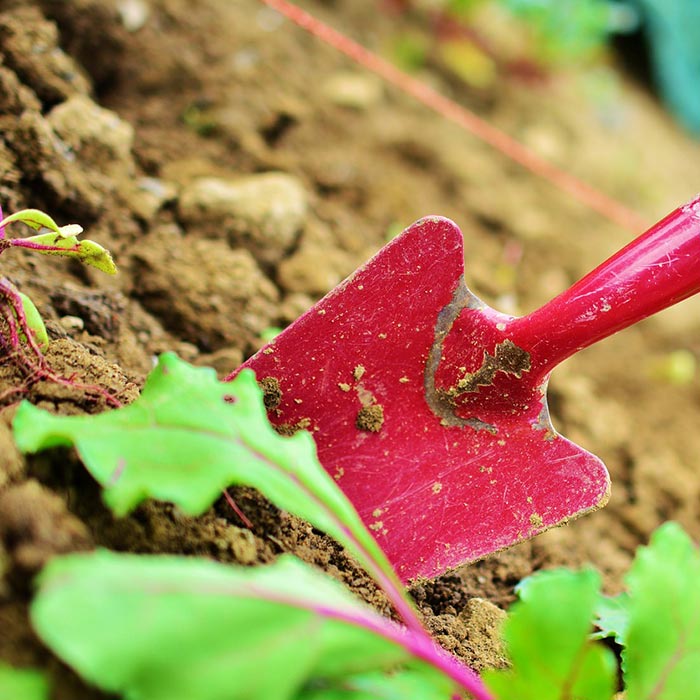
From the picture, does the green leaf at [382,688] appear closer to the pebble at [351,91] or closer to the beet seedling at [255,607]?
the beet seedling at [255,607]

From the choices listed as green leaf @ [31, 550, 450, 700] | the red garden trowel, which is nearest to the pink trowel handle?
the red garden trowel

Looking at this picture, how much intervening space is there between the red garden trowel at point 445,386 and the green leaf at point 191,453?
0.94 feet

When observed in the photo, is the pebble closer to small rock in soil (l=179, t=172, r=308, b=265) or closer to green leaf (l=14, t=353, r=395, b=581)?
small rock in soil (l=179, t=172, r=308, b=265)

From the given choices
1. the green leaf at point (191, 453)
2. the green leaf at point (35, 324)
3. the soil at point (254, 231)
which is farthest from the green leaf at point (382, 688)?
the green leaf at point (35, 324)

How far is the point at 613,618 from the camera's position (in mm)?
1041

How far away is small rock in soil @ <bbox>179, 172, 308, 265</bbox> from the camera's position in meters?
1.56

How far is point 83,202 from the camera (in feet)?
4.49

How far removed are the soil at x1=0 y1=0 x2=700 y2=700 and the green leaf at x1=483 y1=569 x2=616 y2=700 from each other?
12.1 inches

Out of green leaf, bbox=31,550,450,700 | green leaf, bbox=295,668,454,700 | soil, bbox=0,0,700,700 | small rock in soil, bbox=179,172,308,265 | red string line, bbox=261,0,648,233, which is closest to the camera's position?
green leaf, bbox=31,550,450,700

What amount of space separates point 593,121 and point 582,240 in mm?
1014

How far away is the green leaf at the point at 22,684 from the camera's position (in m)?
0.63

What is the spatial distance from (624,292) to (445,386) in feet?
0.99

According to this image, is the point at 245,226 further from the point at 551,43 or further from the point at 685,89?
the point at 685,89

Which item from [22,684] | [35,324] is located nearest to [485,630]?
[22,684]
